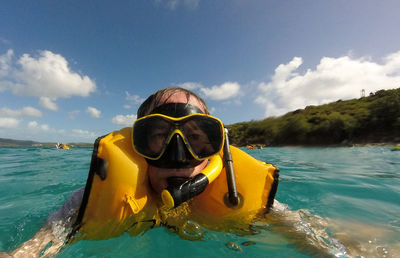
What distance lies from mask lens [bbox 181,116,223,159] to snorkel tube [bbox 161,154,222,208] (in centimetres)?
11

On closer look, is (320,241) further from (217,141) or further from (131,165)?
(131,165)

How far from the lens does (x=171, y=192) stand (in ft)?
4.29

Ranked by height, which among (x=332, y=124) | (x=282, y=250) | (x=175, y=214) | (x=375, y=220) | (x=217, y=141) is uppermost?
(x=332, y=124)

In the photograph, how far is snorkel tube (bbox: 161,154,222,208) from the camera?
1.30m

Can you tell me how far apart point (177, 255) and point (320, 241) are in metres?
1.02

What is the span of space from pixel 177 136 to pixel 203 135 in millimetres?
244

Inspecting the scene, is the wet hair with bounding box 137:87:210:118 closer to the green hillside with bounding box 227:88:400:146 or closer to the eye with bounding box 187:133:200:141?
the eye with bounding box 187:133:200:141

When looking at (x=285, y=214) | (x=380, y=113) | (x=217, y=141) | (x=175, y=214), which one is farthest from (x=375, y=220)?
(x=380, y=113)

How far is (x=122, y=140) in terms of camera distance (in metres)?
1.76

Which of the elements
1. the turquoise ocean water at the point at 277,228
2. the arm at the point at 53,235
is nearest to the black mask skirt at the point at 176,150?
the turquoise ocean water at the point at 277,228

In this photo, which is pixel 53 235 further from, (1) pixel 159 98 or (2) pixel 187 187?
(1) pixel 159 98

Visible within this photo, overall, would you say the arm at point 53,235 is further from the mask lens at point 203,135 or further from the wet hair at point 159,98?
the mask lens at point 203,135

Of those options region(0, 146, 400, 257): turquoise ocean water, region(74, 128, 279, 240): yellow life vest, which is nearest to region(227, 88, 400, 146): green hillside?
region(0, 146, 400, 257): turquoise ocean water

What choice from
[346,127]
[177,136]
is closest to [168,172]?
[177,136]
